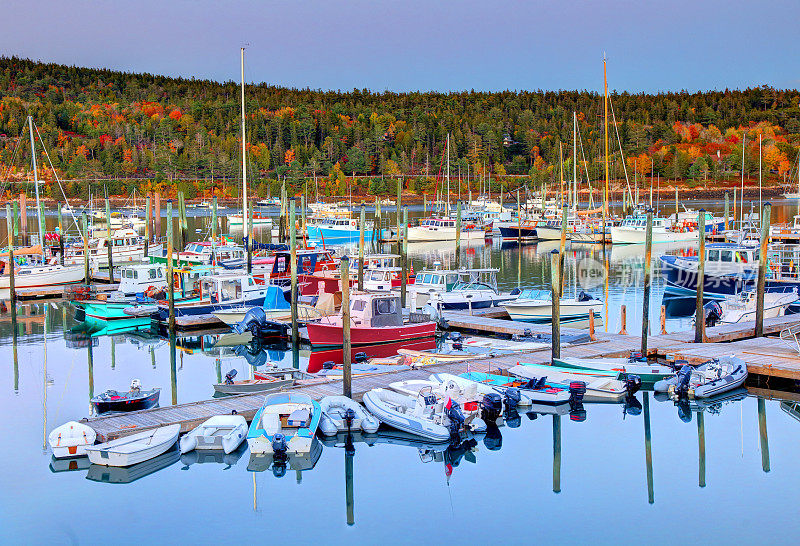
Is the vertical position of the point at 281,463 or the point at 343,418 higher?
the point at 343,418

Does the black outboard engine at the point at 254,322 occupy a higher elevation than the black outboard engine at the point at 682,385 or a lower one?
higher

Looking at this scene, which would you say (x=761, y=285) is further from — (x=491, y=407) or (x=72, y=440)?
(x=72, y=440)

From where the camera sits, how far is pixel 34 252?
4659 cm

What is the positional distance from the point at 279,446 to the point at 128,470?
9.86 feet

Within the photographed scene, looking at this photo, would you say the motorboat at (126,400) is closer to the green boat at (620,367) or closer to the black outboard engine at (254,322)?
the black outboard engine at (254,322)

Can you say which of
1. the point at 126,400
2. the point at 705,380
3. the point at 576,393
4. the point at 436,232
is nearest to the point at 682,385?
the point at 705,380

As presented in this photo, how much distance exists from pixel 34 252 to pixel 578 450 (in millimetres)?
35756

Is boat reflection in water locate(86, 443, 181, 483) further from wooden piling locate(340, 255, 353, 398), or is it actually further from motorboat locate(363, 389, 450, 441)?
motorboat locate(363, 389, 450, 441)

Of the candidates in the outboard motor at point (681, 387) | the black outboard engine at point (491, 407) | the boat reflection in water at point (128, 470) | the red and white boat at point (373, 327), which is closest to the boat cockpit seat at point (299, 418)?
the boat reflection in water at point (128, 470)

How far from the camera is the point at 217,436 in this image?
18422 millimetres

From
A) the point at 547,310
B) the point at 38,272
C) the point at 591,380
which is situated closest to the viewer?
the point at 591,380

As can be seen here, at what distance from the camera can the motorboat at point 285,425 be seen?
59.6 ft

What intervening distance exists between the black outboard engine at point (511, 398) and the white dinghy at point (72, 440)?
9014 mm

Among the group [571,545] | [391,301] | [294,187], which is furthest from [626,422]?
[294,187]
